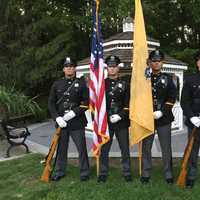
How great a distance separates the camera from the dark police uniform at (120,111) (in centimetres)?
661

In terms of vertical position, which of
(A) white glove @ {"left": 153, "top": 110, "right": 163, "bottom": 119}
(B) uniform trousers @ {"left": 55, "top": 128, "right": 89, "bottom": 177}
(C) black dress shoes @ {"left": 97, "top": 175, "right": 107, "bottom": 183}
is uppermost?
(A) white glove @ {"left": 153, "top": 110, "right": 163, "bottom": 119}

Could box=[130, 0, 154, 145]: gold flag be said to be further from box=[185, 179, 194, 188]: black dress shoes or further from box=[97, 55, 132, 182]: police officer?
box=[185, 179, 194, 188]: black dress shoes

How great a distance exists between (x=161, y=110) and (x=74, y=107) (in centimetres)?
145

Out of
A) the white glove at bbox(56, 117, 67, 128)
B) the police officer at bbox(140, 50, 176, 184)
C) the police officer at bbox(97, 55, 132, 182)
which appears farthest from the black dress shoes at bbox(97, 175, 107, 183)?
the white glove at bbox(56, 117, 67, 128)

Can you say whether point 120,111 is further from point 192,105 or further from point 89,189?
point 89,189

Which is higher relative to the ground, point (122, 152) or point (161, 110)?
point (161, 110)

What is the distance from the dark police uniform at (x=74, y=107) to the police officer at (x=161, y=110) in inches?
41.0

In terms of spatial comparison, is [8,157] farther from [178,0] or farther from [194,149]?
[178,0]

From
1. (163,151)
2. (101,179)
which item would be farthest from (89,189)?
(163,151)

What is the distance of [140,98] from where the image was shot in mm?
6488

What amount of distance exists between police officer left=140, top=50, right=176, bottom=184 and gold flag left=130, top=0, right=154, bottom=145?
0.12 meters

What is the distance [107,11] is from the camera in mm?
19188

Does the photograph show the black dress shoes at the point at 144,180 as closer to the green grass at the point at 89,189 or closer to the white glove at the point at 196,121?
the green grass at the point at 89,189

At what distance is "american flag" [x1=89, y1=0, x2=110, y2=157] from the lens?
657 centimetres
